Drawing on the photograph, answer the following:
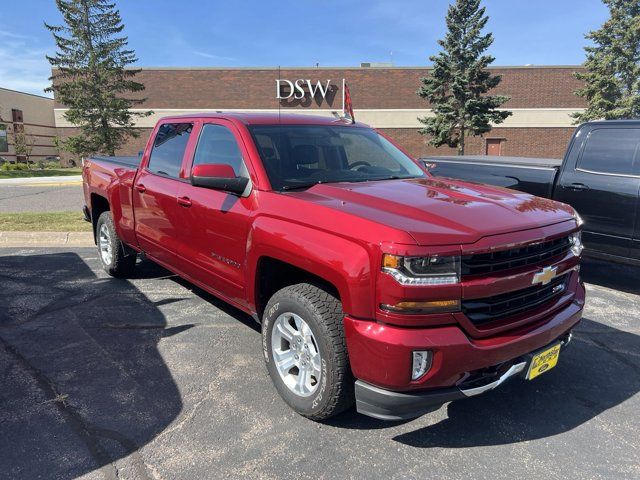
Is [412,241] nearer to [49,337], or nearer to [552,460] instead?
[552,460]

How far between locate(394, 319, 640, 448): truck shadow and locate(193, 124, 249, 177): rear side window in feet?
7.12

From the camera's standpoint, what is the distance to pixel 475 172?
697 centimetres

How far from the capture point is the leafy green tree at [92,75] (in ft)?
82.0

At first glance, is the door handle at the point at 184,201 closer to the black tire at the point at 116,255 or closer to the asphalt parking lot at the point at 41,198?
the black tire at the point at 116,255

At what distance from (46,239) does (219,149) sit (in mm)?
5529

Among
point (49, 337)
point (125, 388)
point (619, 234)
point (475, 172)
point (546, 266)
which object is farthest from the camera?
point (475, 172)

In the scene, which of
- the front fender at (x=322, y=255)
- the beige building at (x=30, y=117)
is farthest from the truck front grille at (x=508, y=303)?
the beige building at (x=30, y=117)

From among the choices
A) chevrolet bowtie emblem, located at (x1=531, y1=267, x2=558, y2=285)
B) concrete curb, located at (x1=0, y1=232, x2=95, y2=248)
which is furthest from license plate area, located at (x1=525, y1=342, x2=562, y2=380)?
concrete curb, located at (x1=0, y1=232, x2=95, y2=248)

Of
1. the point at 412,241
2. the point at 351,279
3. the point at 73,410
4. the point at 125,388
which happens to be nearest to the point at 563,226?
the point at 412,241

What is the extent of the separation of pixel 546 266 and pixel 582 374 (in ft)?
4.59

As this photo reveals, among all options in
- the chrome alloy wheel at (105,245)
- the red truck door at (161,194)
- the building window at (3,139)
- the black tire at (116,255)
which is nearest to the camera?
the red truck door at (161,194)

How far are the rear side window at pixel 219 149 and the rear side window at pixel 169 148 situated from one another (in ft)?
0.96

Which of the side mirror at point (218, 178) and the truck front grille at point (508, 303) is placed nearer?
the truck front grille at point (508, 303)

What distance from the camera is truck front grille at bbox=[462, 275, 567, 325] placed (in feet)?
8.23
